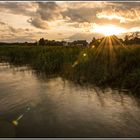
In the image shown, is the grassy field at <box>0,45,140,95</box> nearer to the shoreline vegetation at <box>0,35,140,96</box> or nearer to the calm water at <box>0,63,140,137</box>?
the shoreline vegetation at <box>0,35,140,96</box>

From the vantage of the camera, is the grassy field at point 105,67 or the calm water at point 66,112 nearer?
the calm water at point 66,112

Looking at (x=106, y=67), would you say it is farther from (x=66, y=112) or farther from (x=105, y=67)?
(x=66, y=112)

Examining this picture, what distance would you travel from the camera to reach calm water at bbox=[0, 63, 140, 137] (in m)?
14.3

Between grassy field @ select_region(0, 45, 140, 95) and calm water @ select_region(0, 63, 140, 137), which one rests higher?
grassy field @ select_region(0, 45, 140, 95)

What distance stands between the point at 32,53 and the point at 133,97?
37.7 meters

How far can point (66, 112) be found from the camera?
17516 millimetres

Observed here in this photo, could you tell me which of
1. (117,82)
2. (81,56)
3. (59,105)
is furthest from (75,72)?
(59,105)

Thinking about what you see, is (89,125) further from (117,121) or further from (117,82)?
(117,82)

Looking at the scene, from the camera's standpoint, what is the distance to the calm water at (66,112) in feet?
46.9

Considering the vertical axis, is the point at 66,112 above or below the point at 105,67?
below

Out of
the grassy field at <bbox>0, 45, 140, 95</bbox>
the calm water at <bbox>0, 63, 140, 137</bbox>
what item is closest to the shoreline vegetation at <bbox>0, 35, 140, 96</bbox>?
the grassy field at <bbox>0, 45, 140, 95</bbox>

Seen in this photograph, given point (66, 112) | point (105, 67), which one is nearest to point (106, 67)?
point (105, 67)

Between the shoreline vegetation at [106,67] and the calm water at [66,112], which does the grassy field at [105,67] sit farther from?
the calm water at [66,112]

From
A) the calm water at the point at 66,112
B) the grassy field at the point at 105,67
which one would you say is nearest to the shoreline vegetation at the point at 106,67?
the grassy field at the point at 105,67
